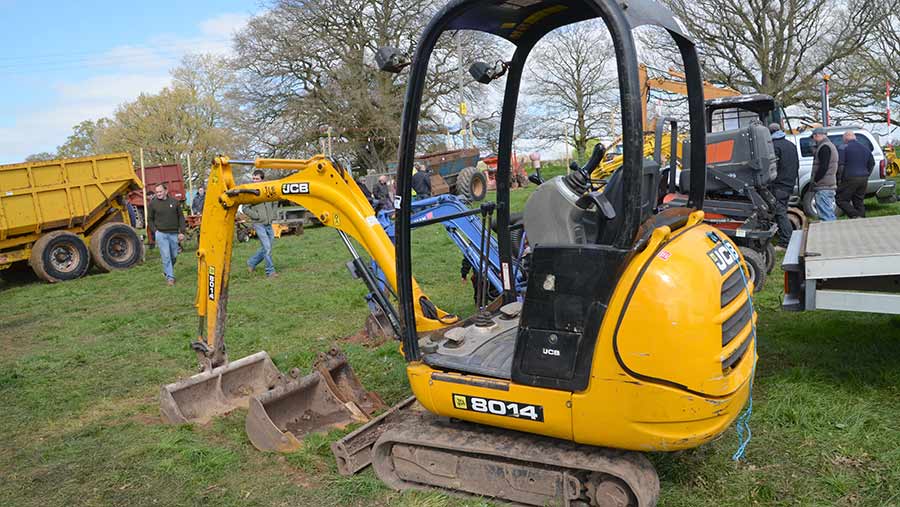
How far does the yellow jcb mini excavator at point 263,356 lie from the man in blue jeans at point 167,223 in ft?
24.1

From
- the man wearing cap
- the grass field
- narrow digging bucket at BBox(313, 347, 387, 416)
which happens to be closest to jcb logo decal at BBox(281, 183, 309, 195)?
narrow digging bucket at BBox(313, 347, 387, 416)

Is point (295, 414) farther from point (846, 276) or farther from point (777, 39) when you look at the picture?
point (777, 39)

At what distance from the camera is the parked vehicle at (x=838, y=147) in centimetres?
1347

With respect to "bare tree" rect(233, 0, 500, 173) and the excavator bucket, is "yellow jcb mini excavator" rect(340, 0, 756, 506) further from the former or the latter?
"bare tree" rect(233, 0, 500, 173)

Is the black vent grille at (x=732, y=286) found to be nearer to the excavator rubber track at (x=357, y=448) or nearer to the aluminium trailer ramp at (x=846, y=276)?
the aluminium trailer ramp at (x=846, y=276)

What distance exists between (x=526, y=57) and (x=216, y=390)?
3.52 metres

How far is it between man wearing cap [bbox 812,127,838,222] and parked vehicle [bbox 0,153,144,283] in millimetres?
13939

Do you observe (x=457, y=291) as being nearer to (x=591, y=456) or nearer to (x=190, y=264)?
(x=591, y=456)

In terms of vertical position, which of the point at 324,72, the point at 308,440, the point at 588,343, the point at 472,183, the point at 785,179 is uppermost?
the point at 324,72

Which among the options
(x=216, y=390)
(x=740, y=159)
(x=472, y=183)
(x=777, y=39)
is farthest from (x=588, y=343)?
(x=777, y=39)

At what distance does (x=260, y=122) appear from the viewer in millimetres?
29594

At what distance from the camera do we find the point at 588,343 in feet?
10.8

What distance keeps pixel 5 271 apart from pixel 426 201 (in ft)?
41.3

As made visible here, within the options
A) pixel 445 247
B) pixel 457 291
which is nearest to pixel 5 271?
pixel 445 247
